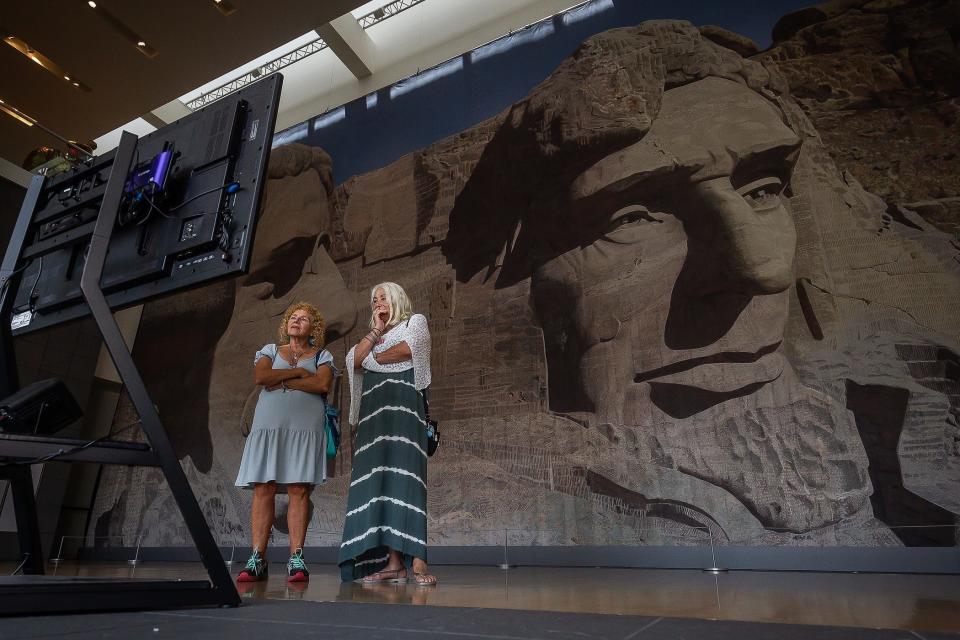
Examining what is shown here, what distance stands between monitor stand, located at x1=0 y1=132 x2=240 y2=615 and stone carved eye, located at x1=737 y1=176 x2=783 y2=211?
15.2 feet

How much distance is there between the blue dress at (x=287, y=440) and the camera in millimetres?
2707

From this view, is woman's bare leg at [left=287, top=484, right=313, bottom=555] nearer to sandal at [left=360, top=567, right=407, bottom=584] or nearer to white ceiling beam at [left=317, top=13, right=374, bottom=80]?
sandal at [left=360, top=567, right=407, bottom=584]

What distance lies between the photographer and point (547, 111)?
235 inches

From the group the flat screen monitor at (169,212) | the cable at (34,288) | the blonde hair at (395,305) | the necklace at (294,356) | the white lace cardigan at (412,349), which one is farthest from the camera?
the necklace at (294,356)

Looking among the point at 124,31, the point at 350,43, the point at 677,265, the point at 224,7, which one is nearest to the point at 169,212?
the point at 677,265

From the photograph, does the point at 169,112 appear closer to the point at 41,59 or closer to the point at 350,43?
the point at 41,59

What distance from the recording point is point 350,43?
754cm

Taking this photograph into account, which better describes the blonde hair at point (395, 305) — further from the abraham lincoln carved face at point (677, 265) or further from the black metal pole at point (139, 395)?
the abraham lincoln carved face at point (677, 265)

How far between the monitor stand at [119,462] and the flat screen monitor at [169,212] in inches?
3.6

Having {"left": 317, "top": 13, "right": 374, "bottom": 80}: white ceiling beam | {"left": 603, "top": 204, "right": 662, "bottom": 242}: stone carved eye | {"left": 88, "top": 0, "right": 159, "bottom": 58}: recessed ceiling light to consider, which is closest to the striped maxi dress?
{"left": 603, "top": 204, "right": 662, "bottom": 242}: stone carved eye

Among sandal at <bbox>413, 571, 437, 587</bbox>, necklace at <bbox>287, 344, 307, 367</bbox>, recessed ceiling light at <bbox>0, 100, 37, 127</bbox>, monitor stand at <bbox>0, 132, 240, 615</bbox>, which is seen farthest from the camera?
necklace at <bbox>287, 344, 307, 367</bbox>

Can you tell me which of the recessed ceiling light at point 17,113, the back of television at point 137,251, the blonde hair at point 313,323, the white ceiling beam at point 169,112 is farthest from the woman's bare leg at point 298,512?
the white ceiling beam at point 169,112

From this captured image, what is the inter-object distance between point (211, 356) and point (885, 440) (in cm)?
739

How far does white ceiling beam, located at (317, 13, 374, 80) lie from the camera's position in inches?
291
